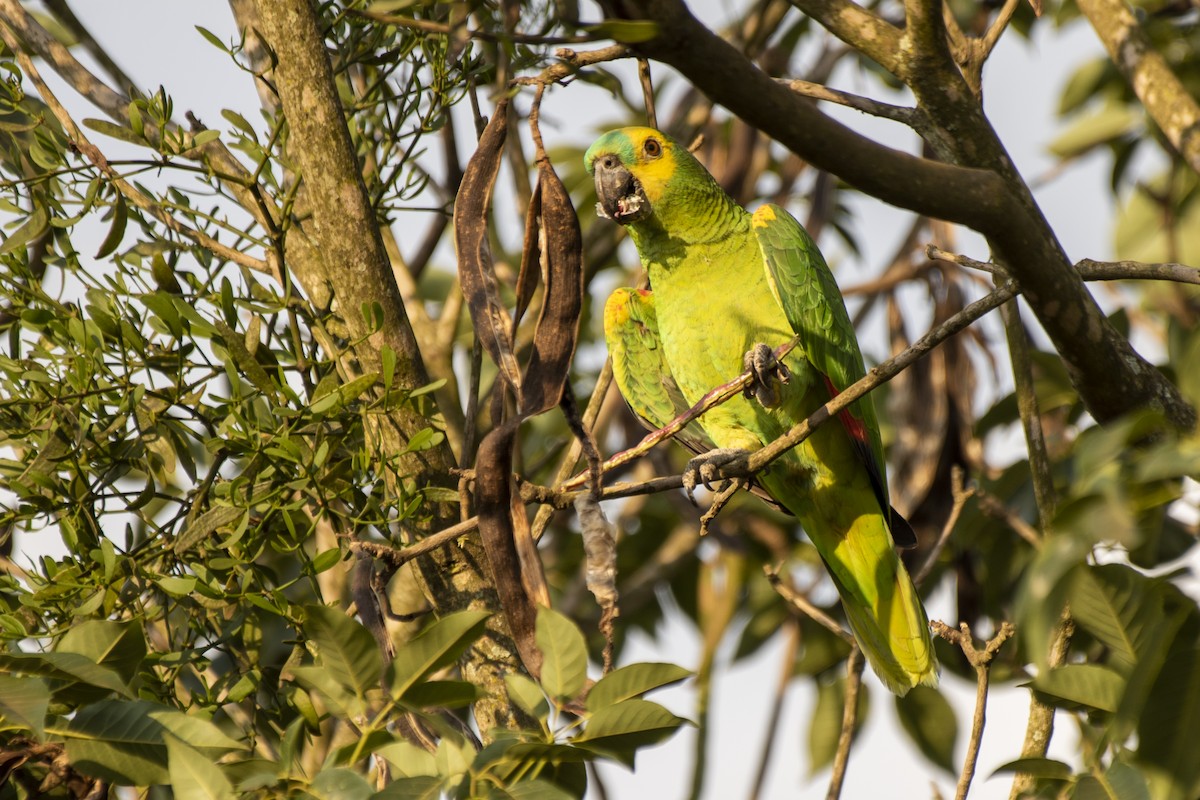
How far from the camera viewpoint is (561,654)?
3.80 feet

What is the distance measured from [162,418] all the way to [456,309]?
116 cm

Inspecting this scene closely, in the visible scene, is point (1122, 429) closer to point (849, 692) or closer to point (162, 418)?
point (162, 418)

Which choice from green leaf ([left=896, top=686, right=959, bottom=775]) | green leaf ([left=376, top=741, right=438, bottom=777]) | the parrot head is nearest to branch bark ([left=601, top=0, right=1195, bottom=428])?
green leaf ([left=376, top=741, right=438, bottom=777])

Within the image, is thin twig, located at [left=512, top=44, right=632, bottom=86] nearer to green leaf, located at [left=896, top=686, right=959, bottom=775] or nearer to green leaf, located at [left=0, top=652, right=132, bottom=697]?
green leaf, located at [left=0, top=652, right=132, bottom=697]

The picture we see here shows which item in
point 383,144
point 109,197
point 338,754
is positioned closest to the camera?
point 338,754

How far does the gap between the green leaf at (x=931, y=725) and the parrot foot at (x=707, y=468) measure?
3.05 feet

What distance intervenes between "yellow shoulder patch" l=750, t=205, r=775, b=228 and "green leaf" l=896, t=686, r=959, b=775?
135cm

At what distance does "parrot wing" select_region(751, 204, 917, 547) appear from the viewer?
2539 mm

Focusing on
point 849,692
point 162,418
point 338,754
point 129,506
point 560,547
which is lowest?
point 338,754

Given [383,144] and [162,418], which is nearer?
[162,418]

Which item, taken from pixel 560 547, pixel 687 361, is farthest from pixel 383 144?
pixel 560 547

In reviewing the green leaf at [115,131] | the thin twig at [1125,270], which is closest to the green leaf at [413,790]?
the thin twig at [1125,270]

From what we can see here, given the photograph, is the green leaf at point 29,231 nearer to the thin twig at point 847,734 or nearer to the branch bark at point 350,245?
the branch bark at point 350,245

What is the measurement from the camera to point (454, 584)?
1.88 metres
